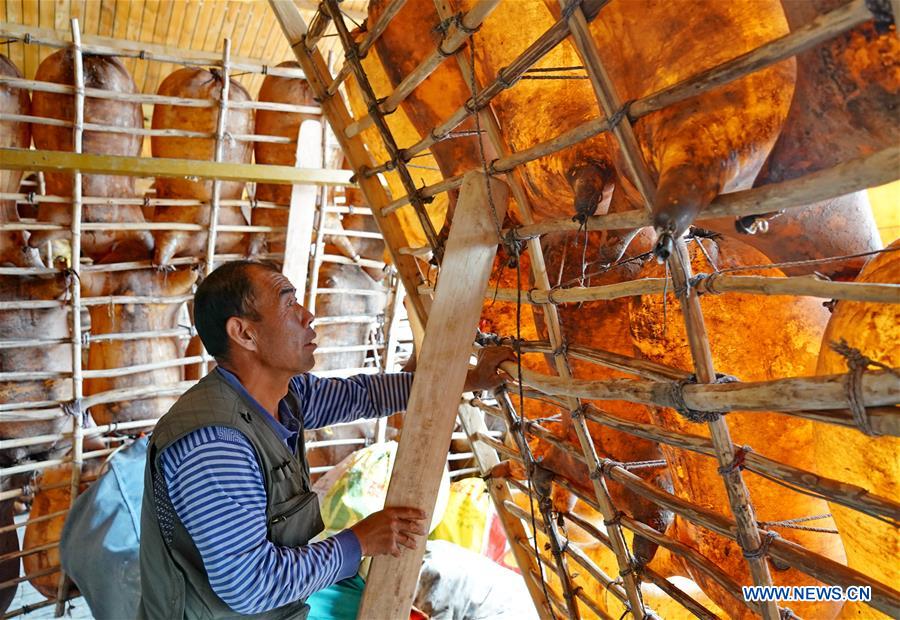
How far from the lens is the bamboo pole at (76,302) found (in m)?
2.91

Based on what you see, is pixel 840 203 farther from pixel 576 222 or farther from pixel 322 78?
pixel 322 78

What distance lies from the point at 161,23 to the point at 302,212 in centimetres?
327

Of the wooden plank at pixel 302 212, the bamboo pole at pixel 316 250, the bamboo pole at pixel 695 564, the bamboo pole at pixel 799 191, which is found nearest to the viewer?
the bamboo pole at pixel 799 191

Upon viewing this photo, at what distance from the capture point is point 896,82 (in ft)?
2.18

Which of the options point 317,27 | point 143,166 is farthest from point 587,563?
point 143,166

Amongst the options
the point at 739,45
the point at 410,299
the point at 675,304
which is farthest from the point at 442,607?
the point at 739,45

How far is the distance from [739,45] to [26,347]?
325 centimetres

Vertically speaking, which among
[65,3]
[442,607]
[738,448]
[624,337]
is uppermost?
[65,3]

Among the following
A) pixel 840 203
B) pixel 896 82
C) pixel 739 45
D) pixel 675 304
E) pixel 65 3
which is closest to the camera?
pixel 896 82

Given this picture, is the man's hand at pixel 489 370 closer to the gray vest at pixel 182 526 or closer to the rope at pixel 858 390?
the gray vest at pixel 182 526

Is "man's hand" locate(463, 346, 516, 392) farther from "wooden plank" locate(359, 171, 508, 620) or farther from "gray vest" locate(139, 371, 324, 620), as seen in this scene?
"gray vest" locate(139, 371, 324, 620)

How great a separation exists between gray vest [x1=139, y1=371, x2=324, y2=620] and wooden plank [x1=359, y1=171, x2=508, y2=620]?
191mm

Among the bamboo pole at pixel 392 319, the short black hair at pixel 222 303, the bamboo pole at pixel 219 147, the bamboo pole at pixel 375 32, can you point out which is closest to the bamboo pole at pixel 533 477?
the short black hair at pixel 222 303

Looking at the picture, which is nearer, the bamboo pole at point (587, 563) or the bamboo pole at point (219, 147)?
the bamboo pole at point (587, 563)
